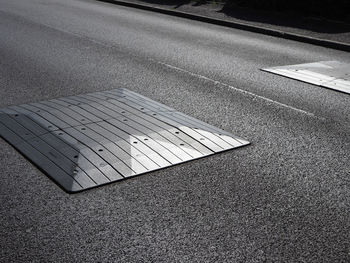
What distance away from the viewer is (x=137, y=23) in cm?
1459

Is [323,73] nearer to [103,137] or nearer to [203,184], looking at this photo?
[103,137]

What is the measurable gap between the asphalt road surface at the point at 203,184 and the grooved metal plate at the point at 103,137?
0.16 meters

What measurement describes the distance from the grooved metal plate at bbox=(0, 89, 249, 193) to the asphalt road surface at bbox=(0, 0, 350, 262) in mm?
158

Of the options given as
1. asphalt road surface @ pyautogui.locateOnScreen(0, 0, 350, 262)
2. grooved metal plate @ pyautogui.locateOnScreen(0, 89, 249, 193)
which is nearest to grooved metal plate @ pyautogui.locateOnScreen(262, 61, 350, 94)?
asphalt road surface @ pyautogui.locateOnScreen(0, 0, 350, 262)

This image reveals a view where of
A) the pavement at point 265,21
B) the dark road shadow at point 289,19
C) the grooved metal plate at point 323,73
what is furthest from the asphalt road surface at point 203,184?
the dark road shadow at point 289,19

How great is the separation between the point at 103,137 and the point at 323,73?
518 centimetres

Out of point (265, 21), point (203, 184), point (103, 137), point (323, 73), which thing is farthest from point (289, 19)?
point (203, 184)

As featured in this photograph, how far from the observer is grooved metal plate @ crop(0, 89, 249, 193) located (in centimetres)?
482

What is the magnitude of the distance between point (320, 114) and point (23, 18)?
10.9 metres

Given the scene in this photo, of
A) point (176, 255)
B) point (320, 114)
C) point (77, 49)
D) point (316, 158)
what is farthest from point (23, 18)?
point (176, 255)

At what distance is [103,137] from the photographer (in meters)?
5.54

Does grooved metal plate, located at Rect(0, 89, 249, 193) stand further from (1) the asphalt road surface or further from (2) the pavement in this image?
(2) the pavement

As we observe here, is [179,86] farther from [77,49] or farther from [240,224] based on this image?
[240,224]

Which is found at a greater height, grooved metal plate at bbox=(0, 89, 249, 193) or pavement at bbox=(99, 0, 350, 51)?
pavement at bbox=(99, 0, 350, 51)
